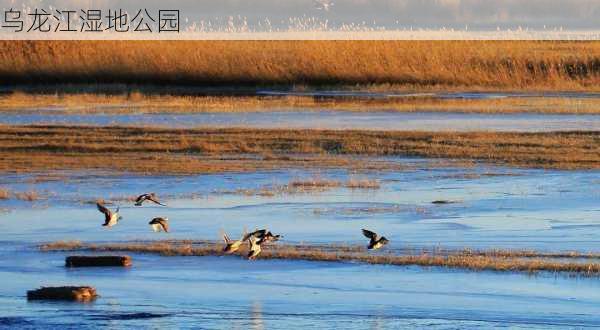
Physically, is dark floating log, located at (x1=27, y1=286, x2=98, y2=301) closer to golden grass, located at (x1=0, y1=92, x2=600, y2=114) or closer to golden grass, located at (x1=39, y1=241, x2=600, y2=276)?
golden grass, located at (x1=39, y1=241, x2=600, y2=276)

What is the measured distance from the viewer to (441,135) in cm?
3048

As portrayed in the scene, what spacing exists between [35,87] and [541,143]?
1133 inches

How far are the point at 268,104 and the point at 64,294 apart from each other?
31.3m

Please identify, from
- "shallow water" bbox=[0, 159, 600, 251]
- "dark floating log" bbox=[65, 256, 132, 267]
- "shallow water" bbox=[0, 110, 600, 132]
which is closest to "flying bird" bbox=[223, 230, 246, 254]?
"dark floating log" bbox=[65, 256, 132, 267]

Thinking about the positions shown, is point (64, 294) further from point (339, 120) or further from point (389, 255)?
point (339, 120)

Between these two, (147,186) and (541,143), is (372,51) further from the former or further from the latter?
(147,186)

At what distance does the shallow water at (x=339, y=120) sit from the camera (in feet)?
109

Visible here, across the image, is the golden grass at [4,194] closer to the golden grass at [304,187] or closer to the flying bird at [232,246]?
the golden grass at [304,187]

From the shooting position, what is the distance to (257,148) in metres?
28.2

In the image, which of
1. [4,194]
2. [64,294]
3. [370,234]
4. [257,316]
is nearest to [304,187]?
[4,194]

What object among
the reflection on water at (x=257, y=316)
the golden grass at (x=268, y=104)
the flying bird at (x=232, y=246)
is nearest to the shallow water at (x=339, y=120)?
the golden grass at (x=268, y=104)

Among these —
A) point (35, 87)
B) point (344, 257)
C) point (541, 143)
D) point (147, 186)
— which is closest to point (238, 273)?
point (344, 257)

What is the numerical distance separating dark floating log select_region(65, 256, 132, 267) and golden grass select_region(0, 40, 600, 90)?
38.6 meters

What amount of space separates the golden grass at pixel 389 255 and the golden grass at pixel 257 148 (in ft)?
29.8
